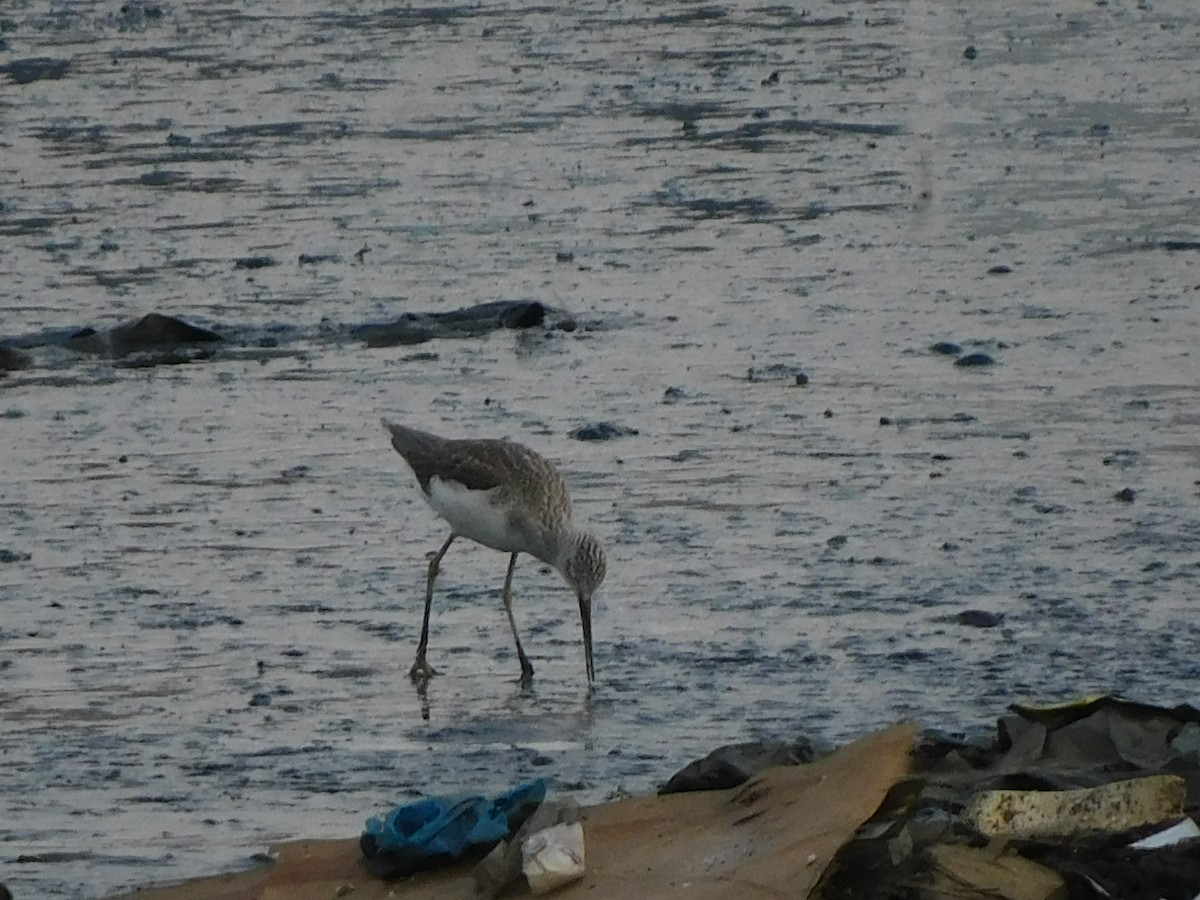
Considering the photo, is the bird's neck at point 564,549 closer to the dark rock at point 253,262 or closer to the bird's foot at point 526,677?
the bird's foot at point 526,677

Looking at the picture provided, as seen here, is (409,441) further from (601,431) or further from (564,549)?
(601,431)

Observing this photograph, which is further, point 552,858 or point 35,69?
point 35,69

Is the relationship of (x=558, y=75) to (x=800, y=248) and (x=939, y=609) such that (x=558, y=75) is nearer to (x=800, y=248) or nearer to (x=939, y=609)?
(x=800, y=248)

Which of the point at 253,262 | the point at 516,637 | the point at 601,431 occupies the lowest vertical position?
the point at 516,637

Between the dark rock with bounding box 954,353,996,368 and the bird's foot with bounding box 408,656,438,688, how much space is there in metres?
3.84

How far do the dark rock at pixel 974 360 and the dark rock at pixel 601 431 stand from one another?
1.61 m

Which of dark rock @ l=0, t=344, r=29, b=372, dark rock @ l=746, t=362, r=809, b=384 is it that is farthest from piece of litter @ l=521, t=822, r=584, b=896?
dark rock @ l=0, t=344, r=29, b=372

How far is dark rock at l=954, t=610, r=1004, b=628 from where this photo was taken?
24.8ft

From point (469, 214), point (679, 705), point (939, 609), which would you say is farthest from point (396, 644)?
point (469, 214)

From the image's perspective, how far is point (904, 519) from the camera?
8.62 m

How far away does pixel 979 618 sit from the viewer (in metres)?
7.60

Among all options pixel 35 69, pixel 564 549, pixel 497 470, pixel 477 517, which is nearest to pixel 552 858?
pixel 564 549

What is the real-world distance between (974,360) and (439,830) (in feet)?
18.1

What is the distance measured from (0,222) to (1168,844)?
1078cm
